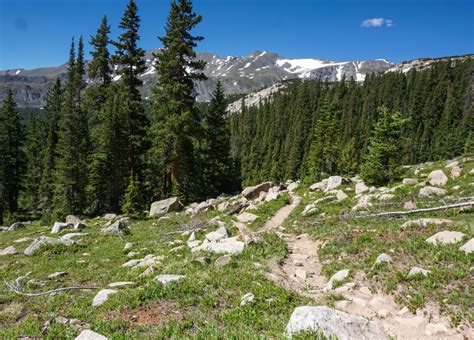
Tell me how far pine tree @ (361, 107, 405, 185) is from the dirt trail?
11.5 m

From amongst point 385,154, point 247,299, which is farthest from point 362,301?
point 385,154

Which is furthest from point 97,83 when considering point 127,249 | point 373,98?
point 373,98

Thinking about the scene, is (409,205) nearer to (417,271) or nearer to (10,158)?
(417,271)

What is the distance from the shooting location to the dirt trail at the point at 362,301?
5746 mm

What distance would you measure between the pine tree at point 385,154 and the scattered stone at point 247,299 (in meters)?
16.4

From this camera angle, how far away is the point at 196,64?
27062 mm

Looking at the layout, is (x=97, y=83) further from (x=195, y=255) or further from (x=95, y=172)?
(x=195, y=255)

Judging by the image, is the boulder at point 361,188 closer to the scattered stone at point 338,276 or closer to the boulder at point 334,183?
the boulder at point 334,183

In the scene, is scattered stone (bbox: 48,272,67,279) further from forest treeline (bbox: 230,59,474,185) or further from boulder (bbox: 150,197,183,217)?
forest treeline (bbox: 230,59,474,185)

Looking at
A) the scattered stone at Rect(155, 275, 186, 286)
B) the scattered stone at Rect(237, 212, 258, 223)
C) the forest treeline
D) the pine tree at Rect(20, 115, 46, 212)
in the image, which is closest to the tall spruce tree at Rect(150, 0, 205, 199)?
the scattered stone at Rect(237, 212, 258, 223)

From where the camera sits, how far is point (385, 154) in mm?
21062

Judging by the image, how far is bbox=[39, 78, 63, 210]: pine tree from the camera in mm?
40562

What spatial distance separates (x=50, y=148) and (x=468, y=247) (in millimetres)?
47677

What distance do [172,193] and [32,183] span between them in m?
32.8
